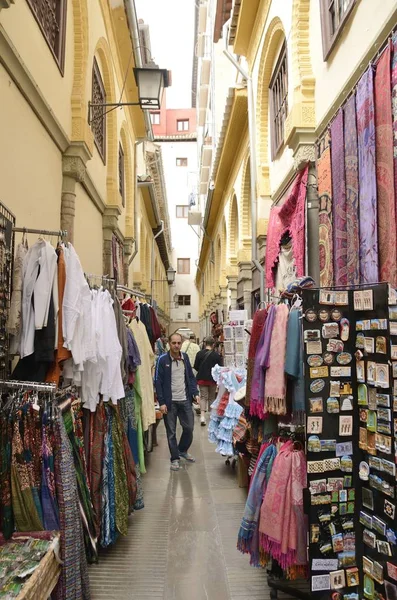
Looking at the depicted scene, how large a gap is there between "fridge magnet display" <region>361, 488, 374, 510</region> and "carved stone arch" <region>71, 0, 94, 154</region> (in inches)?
203

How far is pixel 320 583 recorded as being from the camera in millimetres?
2535

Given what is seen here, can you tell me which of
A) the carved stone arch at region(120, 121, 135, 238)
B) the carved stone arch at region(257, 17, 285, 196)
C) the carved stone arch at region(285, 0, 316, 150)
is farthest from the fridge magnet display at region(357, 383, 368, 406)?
the carved stone arch at region(120, 121, 135, 238)

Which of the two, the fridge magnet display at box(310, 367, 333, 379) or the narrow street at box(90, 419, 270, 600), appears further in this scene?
the narrow street at box(90, 419, 270, 600)

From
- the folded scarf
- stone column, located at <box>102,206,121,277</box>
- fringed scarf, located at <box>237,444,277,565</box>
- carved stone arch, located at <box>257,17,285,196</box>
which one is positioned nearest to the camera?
fringed scarf, located at <box>237,444,277,565</box>

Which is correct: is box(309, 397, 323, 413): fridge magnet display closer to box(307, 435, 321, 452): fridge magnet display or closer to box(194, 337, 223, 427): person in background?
box(307, 435, 321, 452): fridge magnet display

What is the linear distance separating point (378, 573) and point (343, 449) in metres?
0.63

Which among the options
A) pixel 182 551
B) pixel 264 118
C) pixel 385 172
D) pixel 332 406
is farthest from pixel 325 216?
pixel 264 118

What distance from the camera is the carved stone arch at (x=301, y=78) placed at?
4.84 metres

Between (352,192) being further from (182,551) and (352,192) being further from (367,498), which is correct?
(182,551)

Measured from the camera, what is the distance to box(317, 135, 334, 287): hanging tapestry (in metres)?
4.06

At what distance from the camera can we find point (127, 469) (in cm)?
391

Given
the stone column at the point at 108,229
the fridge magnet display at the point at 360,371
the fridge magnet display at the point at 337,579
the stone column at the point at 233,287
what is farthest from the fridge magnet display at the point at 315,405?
the stone column at the point at 233,287

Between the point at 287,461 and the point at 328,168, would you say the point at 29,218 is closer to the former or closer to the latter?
the point at 328,168

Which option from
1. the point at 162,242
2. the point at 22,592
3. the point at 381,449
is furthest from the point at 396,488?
the point at 162,242
